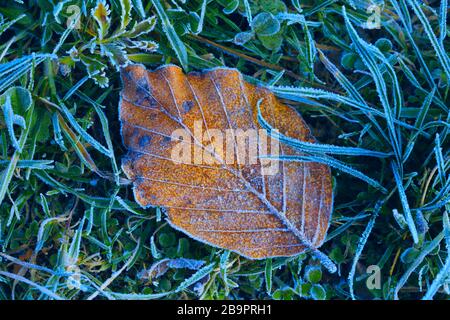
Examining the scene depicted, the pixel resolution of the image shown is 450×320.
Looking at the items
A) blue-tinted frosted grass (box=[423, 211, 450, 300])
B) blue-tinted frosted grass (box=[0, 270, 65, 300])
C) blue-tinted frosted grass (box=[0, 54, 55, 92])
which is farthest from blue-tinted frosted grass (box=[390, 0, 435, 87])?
blue-tinted frosted grass (box=[0, 270, 65, 300])

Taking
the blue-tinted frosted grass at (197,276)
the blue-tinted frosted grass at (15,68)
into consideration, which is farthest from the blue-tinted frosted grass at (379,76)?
the blue-tinted frosted grass at (15,68)

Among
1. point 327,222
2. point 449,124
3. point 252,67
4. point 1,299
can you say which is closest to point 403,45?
point 449,124

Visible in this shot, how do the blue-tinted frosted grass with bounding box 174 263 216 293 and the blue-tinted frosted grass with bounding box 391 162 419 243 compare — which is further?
the blue-tinted frosted grass with bounding box 174 263 216 293

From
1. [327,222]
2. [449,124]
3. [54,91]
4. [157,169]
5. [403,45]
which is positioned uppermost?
[403,45]

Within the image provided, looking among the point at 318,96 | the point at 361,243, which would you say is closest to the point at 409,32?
the point at 318,96

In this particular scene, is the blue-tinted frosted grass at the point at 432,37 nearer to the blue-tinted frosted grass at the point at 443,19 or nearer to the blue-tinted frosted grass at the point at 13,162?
the blue-tinted frosted grass at the point at 443,19

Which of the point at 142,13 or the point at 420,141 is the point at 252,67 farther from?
the point at 420,141

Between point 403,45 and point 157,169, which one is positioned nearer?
point 157,169

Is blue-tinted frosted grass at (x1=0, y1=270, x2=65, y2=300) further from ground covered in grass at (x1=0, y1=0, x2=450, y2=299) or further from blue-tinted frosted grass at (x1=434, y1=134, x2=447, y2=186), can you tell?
blue-tinted frosted grass at (x1=434, y1=134, x2=447, y2=186)

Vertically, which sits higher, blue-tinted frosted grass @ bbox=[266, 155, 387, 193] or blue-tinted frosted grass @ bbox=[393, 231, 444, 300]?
blue-tinted frosted grass @ bbox=[266, 155, 387, 193]
